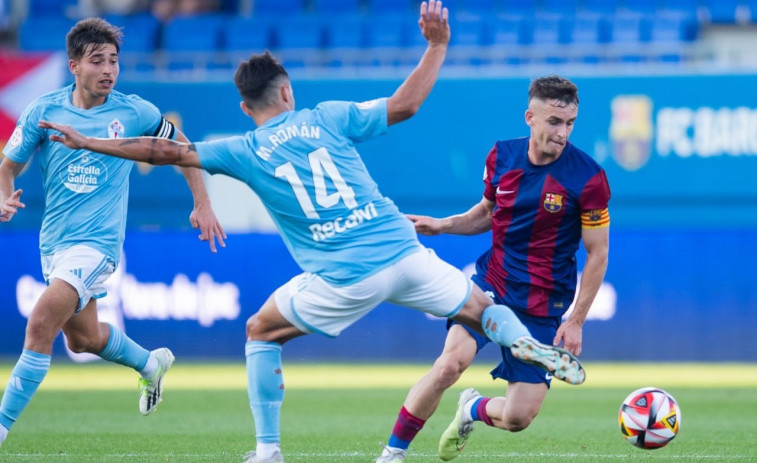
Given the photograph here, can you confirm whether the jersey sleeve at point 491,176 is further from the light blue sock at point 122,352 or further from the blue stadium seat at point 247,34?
the blue stadium seat at point 247,34

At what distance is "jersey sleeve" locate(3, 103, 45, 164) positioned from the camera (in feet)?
22.7

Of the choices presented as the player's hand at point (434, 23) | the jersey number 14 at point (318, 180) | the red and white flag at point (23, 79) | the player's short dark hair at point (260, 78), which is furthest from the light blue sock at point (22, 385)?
the red and white flag at point (23, 79)

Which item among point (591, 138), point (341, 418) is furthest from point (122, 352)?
point (591, 138)

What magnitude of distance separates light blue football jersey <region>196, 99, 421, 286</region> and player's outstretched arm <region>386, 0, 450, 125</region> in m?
0.08

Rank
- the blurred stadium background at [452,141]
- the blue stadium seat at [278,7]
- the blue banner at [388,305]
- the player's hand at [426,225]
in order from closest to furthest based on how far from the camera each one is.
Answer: the player's hand at [426,225] → the blue banner at [388,305] → the blurred stadium background at [452,141] → the blue stadium seat at [278,7]

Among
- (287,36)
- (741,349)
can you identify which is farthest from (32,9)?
(741,349)

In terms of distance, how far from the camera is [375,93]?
1619 cm

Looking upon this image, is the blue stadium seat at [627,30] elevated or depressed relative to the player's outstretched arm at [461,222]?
elevated

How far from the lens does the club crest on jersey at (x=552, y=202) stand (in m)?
6.40

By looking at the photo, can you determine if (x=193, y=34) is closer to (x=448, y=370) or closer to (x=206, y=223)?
(x=206, y=223)

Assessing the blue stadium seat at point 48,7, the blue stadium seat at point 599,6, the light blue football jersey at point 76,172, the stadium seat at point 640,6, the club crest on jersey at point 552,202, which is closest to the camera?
the club crest on jersey at point 552,202

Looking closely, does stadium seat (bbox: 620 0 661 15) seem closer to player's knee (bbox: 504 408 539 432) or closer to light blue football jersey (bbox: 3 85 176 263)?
light blue football jersey (bbox: 3 85 176 263)

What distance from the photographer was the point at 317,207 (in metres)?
5.69

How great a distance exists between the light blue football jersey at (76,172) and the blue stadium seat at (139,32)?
1113 centimetres
